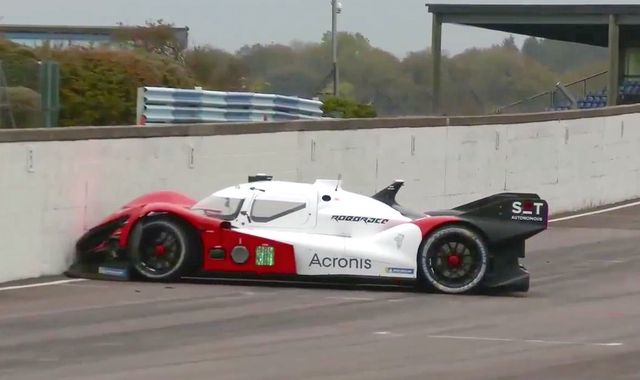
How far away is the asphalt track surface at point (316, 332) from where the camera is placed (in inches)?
358

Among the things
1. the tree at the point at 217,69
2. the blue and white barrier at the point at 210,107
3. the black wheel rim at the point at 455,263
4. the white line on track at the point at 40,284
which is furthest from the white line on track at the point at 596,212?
the tree at the point at 217,69

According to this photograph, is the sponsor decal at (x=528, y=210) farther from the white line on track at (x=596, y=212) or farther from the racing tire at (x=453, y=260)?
the white line on track at (x=596, y=212)

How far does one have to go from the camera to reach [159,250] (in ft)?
45.6

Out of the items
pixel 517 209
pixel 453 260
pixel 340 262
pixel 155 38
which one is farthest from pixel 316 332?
pixel 155 38

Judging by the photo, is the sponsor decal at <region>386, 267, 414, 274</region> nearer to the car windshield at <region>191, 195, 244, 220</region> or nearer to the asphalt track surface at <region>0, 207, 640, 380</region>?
the asphalt track surface at <region>0, 207, 640, 380</region>

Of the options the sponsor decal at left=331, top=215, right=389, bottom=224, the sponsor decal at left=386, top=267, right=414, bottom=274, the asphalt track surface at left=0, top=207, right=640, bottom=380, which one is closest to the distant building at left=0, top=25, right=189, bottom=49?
the sponsor decal at left=331, top=215, right=389, bottom=224

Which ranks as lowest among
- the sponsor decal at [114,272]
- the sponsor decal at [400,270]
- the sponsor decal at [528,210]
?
the sponsor decal at [114,272]

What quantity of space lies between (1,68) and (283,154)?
16.6 ft

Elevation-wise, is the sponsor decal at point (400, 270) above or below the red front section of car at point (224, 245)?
below

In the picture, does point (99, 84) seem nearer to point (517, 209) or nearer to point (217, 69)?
point (217, 69)

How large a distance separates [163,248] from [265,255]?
1112mm

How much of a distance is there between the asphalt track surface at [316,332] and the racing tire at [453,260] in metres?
0.27

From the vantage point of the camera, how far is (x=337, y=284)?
14.3m

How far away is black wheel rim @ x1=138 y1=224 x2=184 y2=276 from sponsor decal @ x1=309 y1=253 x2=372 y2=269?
1476 millimetres
